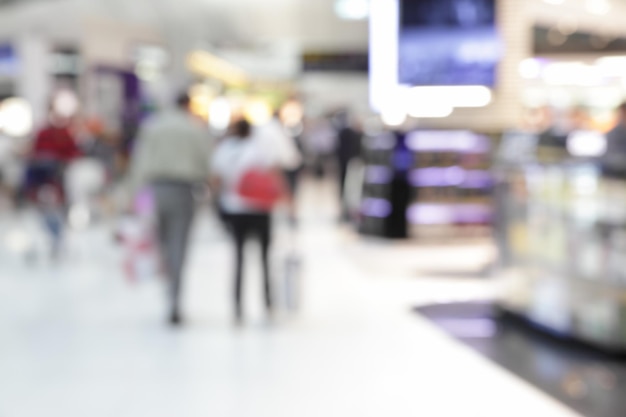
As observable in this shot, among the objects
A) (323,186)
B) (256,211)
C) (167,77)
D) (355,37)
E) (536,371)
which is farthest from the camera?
(323,186)

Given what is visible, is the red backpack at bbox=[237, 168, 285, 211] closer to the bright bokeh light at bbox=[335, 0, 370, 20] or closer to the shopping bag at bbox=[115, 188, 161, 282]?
the shopping bag at bbox=[115, 188, 161, 282]

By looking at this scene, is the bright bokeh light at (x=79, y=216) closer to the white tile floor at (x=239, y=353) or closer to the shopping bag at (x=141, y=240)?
the white tile floor at (x=239, y=353)

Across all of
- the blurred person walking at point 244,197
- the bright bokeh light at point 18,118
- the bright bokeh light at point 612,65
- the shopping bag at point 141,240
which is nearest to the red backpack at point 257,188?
the blurred person walking at point 244,197

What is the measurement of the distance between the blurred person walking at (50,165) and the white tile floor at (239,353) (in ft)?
2.44

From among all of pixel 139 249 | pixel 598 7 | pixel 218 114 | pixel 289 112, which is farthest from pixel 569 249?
pixel 218 114

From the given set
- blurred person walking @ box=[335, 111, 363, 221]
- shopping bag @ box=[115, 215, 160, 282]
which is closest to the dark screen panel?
blurred person walking @ box=[335, 111, 363, 221]

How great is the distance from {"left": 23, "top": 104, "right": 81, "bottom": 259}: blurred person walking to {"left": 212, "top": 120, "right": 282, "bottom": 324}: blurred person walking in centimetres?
367

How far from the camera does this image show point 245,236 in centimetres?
755

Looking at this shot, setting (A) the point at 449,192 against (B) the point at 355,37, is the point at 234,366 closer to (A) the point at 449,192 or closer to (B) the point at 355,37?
(A) the point at 449,192

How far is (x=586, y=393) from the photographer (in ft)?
17.8

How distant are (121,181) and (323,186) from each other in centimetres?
1324

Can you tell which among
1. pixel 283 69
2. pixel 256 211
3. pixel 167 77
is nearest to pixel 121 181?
pixel 167 77

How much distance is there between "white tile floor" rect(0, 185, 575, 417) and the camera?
17.3 ft

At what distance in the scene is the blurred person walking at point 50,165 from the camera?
35.7 ft
